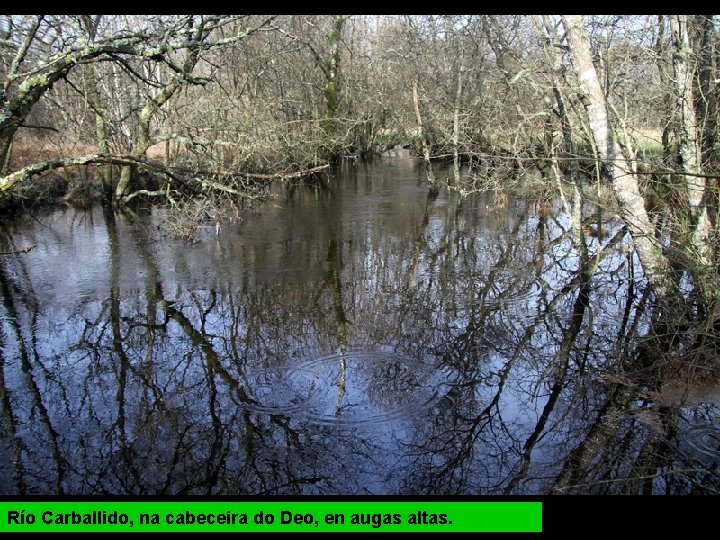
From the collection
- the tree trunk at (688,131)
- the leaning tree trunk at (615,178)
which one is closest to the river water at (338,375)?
the leaning tree trunk at (615,178)

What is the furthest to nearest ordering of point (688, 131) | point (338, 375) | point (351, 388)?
point (688, 131)
point (338, 375)
point (351, 388)

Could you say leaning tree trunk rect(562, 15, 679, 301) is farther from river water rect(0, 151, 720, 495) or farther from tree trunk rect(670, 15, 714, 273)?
river water rect(0, 151, 720, 495)

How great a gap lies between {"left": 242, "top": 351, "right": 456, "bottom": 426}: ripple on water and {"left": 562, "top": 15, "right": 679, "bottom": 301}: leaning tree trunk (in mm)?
3420

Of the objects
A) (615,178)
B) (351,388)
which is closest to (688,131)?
(615,178)

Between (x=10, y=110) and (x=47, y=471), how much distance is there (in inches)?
267

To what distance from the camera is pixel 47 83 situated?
34.4 ft

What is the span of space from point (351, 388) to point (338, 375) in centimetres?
40

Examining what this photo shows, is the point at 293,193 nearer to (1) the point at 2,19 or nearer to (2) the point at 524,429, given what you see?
(1) the point at 2,19

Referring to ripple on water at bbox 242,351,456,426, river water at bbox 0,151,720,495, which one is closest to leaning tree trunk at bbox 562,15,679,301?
river water at bbox 0,151,720,495

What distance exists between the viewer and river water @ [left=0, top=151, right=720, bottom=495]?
6.00 m

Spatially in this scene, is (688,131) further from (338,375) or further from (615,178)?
(338,375)

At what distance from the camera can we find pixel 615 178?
8.57 m

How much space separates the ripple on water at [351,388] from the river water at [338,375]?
1.2 inches

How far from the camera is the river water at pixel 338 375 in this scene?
19.7ft
